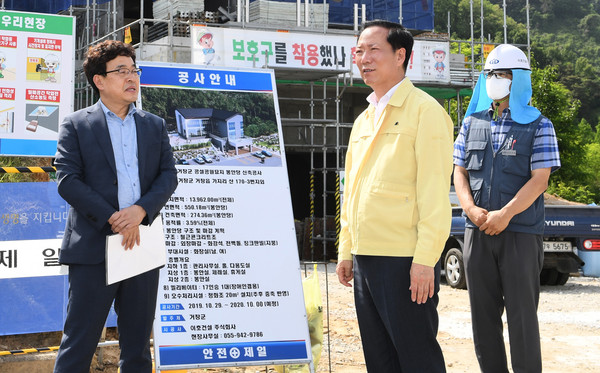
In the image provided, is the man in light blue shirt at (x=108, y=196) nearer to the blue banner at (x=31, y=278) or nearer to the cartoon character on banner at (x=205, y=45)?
the blue banner at (x=31, y=278)

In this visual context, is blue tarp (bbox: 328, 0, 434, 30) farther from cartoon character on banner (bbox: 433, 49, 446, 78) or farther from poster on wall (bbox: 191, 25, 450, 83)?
poster on wall (bbox: 191, 25, 450, 83)

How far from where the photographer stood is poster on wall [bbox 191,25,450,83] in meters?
17.1

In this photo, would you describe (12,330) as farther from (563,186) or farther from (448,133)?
(563,186)

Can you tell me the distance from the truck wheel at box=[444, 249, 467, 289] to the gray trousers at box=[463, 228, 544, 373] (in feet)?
24.7

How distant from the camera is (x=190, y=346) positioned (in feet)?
15.5

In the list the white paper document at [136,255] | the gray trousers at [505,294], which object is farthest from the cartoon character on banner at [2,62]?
the gray trousers at [505,294]

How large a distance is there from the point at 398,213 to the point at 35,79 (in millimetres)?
5873

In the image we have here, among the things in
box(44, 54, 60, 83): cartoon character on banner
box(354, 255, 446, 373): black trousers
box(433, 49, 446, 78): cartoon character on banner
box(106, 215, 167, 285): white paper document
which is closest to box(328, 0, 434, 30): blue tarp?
box(433, 49, 446, 78): cartoon character on banner

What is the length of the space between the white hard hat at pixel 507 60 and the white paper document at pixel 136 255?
194cm

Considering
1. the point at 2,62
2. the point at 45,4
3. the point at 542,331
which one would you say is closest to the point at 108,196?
the point at 2,62

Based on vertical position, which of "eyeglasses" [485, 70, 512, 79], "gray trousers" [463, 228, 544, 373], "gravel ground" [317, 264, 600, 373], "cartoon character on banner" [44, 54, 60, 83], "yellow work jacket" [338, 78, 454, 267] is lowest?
"gravel ground" [317, 264, 600, 373]

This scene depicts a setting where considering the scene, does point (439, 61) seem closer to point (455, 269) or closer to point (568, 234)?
point (455, 269)

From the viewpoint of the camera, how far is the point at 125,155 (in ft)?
12.5

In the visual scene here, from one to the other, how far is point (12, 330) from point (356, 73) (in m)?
14.7
